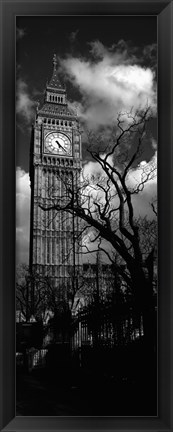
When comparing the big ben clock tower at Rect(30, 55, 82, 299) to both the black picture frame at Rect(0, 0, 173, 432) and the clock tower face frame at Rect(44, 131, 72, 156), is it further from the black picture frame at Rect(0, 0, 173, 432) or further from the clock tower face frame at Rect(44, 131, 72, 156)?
the black picture frame at Rect(0, 0, 173, 432)

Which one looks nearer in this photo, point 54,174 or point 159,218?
point 159,218

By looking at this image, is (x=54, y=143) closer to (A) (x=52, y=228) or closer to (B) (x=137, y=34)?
(A) (x=52, y=228)

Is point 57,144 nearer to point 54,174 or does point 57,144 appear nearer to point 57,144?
point 57,144

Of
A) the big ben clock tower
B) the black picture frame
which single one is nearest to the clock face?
the big ben clock tower

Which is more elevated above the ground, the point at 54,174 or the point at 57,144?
the point at 57,144

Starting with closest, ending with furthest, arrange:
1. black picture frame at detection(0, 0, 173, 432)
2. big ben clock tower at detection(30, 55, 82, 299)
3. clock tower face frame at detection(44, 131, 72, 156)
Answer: black picture frame at detection(0, 0, 173, 432), big ben clock tower at detection(30, 55, 82, 299), clock tower face frame at detection(44, 131, 72, 156)

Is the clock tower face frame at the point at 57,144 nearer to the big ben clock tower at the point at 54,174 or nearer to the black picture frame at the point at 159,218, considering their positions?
the big ben clock tower at the point at 54,174

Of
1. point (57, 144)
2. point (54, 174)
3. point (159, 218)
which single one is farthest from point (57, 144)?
point (159, 218)

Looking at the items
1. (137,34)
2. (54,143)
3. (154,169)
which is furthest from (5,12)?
(154,169)
